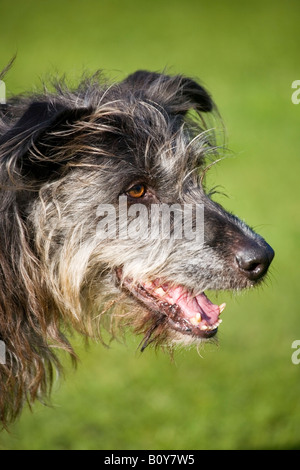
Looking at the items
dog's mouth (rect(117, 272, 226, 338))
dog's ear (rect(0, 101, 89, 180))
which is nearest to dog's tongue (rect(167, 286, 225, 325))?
dog's mouth (rect(117, 272, 226, 338))

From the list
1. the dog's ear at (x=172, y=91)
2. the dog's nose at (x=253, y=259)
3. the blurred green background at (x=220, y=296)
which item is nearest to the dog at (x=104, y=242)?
the dog's nose at (x=253, y=259)

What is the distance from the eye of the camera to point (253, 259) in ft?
11.7

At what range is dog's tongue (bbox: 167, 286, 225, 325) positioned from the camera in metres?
3.68

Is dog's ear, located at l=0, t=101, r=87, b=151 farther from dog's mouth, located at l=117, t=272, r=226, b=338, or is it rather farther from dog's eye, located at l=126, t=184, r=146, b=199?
dog's mouth, located at l=117, t=272, r=226, b=338

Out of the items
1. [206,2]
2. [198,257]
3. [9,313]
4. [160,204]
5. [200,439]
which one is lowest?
[200,439]

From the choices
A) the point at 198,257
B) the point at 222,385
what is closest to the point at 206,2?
the point at 222,385

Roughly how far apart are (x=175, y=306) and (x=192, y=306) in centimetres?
10

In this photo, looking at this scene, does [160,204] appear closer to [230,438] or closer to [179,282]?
[179,282]

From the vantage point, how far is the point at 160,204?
372 centimetres

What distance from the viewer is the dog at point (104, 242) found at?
11.4ft

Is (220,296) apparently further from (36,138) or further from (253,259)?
(36,138)

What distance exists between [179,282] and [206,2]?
23.0 m

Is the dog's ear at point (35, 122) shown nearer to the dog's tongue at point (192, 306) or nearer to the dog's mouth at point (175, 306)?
the dog's mouth at point (175, 306)

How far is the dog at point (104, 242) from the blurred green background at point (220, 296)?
0.61 meters
